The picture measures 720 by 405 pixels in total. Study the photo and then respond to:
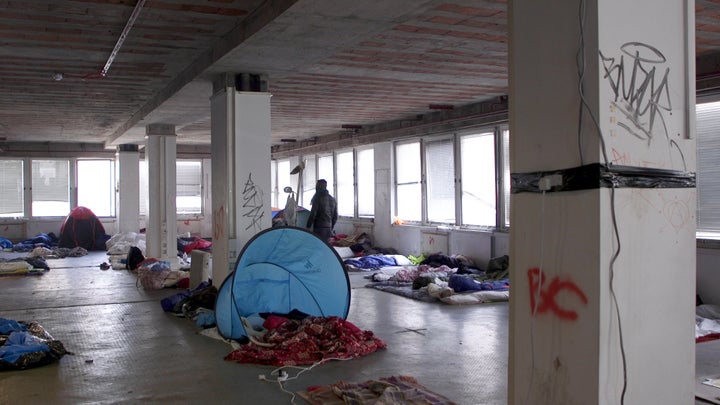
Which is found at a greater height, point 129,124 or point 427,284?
point 129,124

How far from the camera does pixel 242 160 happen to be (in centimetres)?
727

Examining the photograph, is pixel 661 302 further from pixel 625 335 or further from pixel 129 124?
pixel 129 124

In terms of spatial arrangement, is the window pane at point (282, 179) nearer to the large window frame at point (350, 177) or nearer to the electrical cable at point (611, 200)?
the large window frame at point (350, 177)

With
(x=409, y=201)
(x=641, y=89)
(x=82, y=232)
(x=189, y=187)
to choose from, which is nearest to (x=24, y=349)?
(x=641, y=89)

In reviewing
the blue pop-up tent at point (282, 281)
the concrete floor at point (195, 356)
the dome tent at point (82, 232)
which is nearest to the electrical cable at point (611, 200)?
the concrete floor at point (195, 356)

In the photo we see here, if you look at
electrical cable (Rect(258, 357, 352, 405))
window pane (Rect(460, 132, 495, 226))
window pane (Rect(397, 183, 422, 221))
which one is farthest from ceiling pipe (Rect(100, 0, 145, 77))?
window pane (Rect(397, 183, 422, 221))

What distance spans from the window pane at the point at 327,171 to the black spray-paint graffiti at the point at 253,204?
32.0ft

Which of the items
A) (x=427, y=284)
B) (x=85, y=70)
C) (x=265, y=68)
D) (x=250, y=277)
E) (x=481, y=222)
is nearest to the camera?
(x=250, y=277)

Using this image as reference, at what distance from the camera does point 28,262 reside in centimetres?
1221

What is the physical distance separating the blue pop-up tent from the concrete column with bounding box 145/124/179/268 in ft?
21.7

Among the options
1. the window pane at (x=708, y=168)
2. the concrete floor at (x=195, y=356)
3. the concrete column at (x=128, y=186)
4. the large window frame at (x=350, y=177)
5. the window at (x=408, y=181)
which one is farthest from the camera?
the concrete column at (x=128, y=186)

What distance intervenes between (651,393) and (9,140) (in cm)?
1896

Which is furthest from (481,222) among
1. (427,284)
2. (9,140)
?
(9,140)

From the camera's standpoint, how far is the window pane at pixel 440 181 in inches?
488
